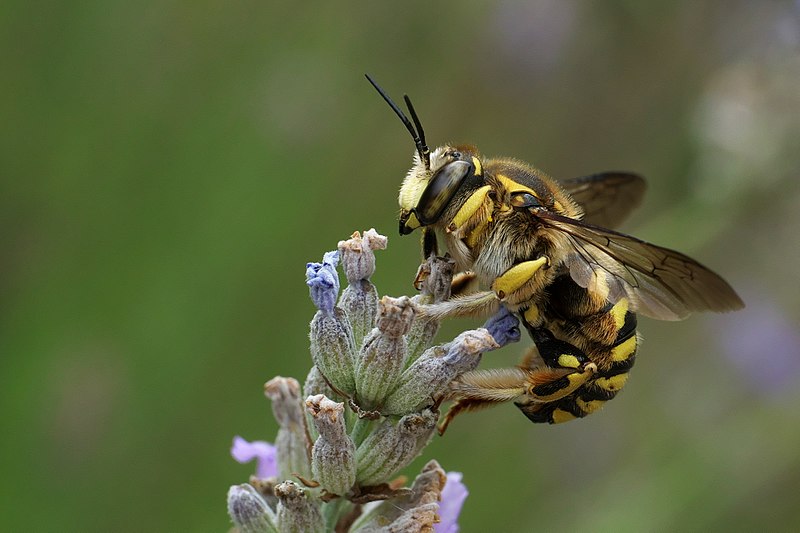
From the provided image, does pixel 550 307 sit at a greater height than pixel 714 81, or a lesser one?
lesser

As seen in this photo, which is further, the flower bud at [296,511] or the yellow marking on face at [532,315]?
the yellow marking on face at [532,315]

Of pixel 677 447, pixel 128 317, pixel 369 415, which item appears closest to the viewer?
pixel 369 415

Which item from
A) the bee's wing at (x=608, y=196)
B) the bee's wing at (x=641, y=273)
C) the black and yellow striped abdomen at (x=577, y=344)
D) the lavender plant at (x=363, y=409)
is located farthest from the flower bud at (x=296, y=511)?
the bee's wing at (x=608, y=196)

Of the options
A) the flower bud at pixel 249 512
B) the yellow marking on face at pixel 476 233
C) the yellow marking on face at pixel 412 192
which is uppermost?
the yellow marking on face at pixel 412 192

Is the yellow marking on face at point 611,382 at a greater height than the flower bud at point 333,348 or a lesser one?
lesser

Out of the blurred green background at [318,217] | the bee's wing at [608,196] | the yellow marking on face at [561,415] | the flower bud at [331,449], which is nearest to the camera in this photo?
the flower bud at [331,449]

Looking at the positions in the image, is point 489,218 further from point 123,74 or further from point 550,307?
point 123,74

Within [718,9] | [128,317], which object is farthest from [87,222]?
[718,9]

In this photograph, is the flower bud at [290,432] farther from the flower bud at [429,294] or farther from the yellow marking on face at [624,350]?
the yellow marking on face at [624,350]
